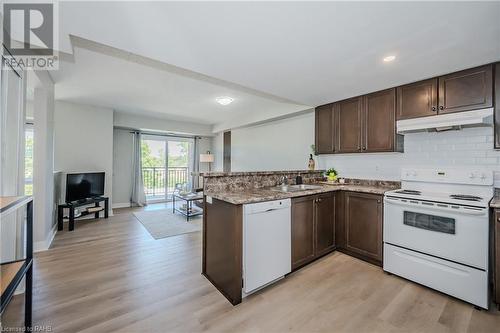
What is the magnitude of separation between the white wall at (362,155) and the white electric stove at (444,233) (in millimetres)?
206

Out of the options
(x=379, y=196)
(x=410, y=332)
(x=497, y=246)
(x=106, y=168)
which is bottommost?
→ (x=410, y=332)

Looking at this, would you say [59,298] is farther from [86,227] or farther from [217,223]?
[86,227]

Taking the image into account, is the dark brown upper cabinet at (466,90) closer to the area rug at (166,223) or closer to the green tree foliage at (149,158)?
the area rug at (166,223)

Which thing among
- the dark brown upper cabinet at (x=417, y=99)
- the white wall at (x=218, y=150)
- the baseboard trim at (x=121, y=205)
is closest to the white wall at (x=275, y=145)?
the white wall at (x=218, y=150)

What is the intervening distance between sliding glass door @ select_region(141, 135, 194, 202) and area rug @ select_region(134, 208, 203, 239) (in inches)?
58.7

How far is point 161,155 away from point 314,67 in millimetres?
5858

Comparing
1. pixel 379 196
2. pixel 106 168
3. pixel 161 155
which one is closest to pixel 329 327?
pixel 379 196

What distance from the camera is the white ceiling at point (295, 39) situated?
1425mm

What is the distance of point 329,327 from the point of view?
1.61 meters

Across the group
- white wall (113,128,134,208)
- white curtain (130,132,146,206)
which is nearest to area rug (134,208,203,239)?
white curtain (130,132,146,206)

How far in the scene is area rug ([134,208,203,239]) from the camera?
381 centimetres

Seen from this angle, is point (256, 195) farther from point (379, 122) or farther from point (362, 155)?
point (362, 155)

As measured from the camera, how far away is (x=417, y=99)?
259 centimetres

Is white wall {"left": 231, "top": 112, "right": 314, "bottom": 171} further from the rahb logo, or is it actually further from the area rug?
the rahb logo
